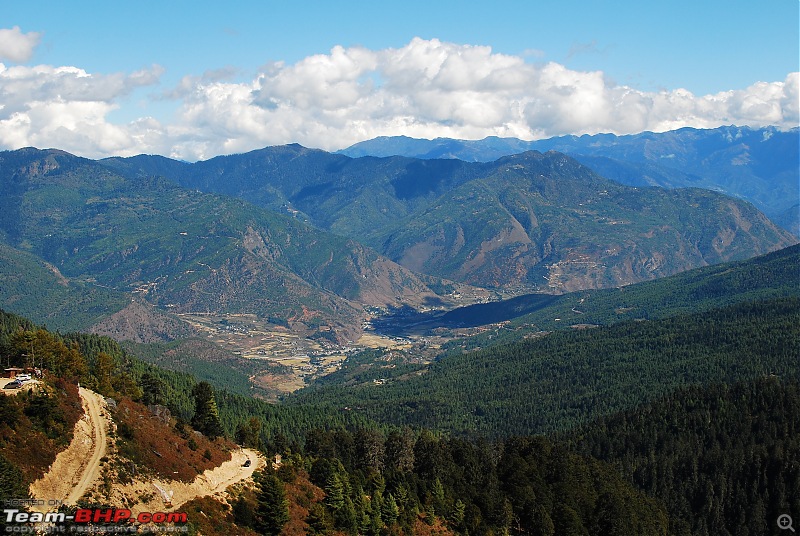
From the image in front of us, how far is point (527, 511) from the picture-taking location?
143250 mm

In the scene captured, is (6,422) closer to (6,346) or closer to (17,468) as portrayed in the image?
(17,468)

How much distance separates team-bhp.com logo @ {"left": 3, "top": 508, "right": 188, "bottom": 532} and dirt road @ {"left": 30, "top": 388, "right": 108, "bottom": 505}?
18.4 ft

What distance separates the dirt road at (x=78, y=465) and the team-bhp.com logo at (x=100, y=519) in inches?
220

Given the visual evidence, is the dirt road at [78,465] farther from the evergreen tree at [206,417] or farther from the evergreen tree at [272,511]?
the evergreen tree at [206,417]

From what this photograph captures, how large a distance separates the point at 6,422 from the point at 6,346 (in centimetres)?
4895

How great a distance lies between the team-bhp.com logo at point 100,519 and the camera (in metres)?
73.8

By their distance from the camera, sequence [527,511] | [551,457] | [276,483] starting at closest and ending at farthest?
1. [276,483]
2. [527,511]
3. [551,457]

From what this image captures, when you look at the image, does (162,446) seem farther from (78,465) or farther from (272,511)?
(272,511)

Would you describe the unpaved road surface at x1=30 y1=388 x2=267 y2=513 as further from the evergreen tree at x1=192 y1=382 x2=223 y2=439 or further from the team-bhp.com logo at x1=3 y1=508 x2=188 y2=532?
the evergreen tree at x1=192 y1=382 x2=223 y2=439

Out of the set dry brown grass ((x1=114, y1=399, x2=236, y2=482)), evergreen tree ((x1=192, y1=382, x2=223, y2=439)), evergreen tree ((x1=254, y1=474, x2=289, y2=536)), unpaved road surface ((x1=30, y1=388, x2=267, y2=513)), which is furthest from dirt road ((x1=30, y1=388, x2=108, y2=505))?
evergreen tree ((x1=192, y1=382, x2=223, y2=439))

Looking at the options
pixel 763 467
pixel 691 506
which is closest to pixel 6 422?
pixel 691 506

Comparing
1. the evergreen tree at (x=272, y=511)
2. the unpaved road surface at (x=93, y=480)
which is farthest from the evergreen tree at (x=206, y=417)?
the evergreen tree at (x=272, y=511)

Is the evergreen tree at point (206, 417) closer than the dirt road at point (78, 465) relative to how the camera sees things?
No

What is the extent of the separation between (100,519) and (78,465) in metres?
14.8
